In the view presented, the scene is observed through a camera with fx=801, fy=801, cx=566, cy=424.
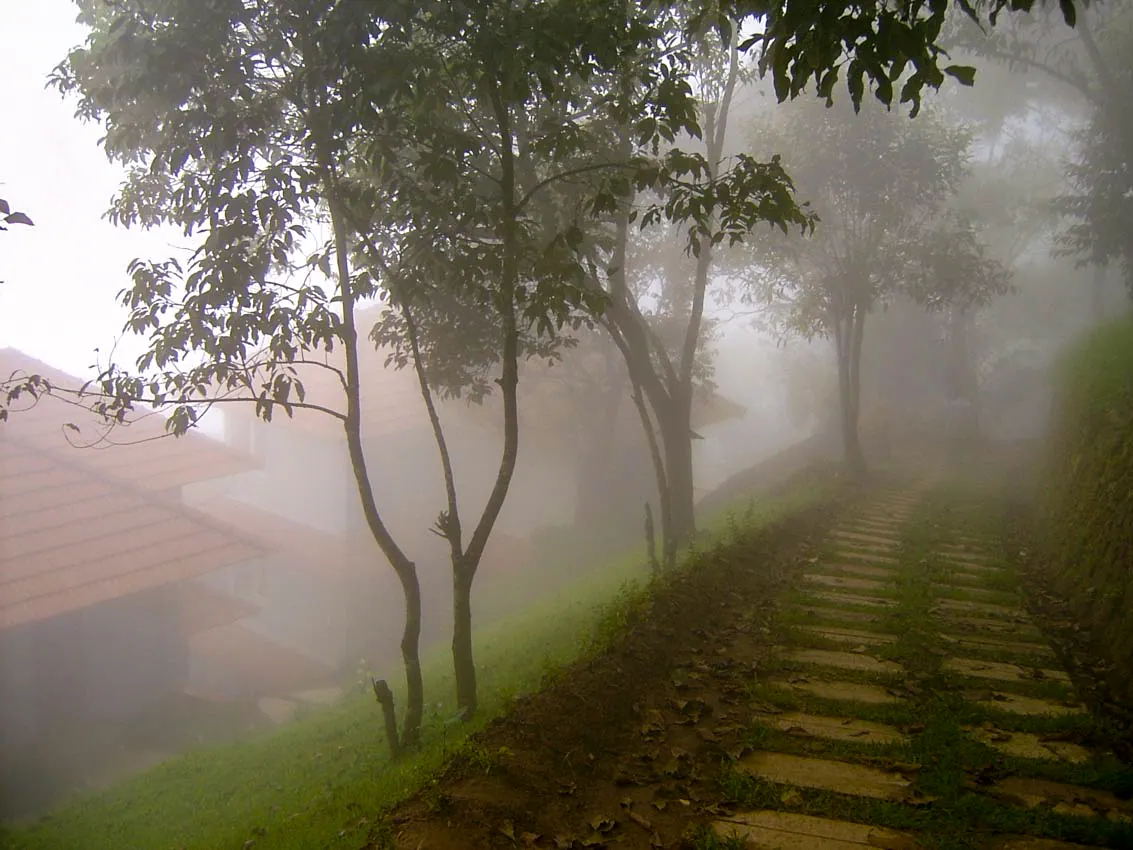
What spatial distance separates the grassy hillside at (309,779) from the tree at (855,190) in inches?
348

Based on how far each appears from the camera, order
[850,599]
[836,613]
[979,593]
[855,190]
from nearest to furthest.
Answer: [836,613], [850,599], [979,593], [855,190]

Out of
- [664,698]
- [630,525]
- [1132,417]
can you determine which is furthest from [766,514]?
[630,525]

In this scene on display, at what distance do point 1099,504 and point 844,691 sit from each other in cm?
430

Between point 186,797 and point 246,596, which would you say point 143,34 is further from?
point 246,596

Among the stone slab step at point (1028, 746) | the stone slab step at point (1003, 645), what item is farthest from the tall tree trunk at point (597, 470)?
the stone slab step at point (1028, 746)

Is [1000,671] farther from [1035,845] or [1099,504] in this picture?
[1099,504]

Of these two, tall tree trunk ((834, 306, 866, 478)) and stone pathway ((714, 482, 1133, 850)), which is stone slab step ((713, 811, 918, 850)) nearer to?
stone pathway ((714, 482, 1133, 850))

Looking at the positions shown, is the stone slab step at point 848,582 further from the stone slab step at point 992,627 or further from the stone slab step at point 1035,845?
the stone slab step at point 1035,845


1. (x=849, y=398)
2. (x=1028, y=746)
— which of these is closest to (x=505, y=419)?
(x=1028, y=746)

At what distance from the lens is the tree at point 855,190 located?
19.2 m

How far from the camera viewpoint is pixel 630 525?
24641mm

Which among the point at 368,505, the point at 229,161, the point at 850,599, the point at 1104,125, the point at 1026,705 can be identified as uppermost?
the point at 1104,125

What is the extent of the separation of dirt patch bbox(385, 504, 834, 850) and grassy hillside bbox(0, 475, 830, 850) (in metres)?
0.34

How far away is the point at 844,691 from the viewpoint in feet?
18.5
